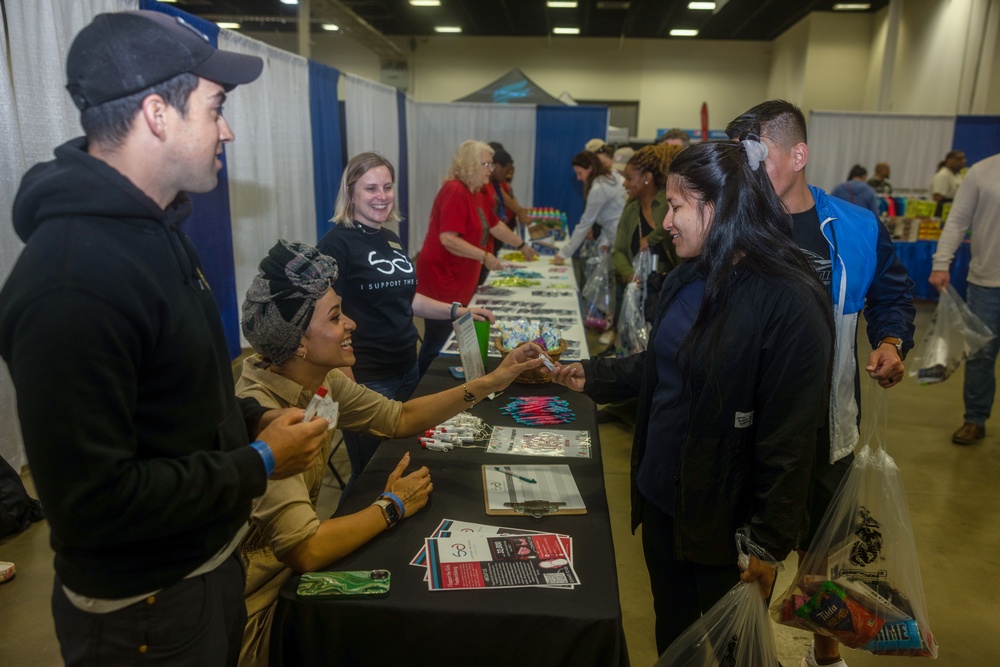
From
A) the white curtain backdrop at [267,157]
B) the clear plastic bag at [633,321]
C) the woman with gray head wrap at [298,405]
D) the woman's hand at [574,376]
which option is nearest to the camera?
the woman with gray head wrap at [298,405]

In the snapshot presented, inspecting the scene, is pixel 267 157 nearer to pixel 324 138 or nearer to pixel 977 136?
pixel 324 138

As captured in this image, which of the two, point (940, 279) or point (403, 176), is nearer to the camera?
point (940, 279)

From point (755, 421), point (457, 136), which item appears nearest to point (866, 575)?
point (755, 421)

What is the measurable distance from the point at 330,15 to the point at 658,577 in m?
9.84

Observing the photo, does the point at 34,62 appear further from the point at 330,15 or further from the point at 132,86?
the point at 330,15

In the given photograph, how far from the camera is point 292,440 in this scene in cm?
104

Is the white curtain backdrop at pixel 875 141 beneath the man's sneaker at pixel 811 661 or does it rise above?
above

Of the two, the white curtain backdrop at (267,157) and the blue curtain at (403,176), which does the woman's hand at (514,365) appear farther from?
the blue curtain at (403,176)

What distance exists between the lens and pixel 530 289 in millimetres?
4324

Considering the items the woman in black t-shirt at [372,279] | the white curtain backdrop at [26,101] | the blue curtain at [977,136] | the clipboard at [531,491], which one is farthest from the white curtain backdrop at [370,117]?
the blue curtain at [977,136]

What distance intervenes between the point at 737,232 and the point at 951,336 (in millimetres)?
2673

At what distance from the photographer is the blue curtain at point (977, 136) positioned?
9211 millimetres

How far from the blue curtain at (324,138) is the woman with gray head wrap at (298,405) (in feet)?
14.7

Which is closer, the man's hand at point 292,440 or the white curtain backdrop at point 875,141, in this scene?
the man's hand at point 292,440
